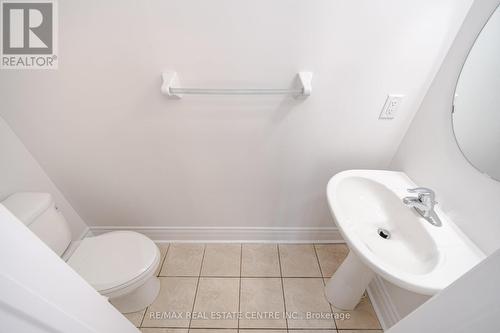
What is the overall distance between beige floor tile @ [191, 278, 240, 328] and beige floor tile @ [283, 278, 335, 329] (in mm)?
324

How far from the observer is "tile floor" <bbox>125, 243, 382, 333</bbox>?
1.16m

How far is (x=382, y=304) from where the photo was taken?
1176mm

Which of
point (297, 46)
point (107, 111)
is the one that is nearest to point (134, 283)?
point (107, 111)

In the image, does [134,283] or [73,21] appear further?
[134,283]

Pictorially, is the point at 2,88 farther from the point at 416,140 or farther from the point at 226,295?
the point at 416,140

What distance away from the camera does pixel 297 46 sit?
0.83m

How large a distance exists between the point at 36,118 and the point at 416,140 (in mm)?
1866

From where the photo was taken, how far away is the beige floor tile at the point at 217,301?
3.83 feet

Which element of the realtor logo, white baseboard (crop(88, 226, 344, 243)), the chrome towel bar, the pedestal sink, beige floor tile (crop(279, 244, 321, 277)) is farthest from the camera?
white baseboard (crop(88, 226, 344, 243))

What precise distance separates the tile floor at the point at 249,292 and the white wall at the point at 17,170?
86 cm

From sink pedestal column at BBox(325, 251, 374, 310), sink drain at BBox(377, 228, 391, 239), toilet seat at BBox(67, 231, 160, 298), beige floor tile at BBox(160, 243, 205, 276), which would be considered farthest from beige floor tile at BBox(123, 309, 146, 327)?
sink drain at BBox(377, 228, 391, 239)

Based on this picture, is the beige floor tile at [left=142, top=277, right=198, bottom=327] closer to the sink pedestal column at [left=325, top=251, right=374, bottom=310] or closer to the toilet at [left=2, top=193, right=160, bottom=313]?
the toilet at [left=2, top=193, right=160, bottom=313]

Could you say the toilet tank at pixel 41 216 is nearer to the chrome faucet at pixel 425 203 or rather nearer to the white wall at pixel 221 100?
the white wall at pixel 221 100

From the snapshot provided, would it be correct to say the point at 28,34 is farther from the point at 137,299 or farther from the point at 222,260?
the point at 222,260
